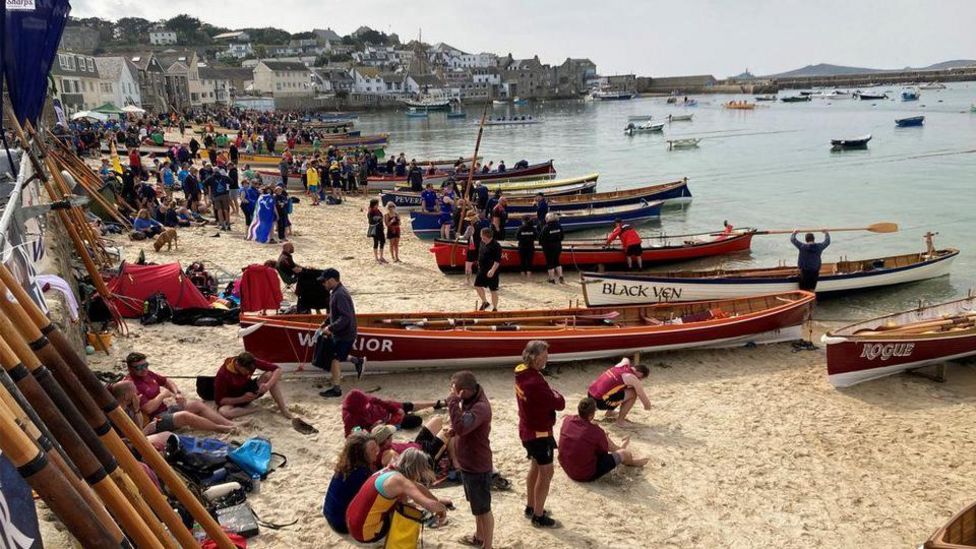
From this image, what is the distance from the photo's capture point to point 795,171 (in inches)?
1592

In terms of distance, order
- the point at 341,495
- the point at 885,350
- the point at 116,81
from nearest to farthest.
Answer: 1. the point at 341,495
2. the point at 885,350
3. the point at 116,81

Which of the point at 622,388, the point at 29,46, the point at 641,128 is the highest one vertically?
the point at 641,128

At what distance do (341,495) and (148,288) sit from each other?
685cm

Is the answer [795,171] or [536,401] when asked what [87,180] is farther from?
[795,171]

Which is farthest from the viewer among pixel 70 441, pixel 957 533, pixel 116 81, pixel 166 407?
pixel 116 81

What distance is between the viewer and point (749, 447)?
810 centimetres

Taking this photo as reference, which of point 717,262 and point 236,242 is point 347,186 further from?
point 717,262

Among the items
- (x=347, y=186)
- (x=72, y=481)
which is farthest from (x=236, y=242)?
(x=72, y=481)

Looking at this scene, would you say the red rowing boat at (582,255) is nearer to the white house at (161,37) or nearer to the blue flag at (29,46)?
the blue flag at (29,46)

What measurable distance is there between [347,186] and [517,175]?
26.1 feet

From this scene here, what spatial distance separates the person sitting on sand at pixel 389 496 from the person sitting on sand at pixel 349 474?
0.39 m

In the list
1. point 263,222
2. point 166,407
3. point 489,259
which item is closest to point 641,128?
point 263,222

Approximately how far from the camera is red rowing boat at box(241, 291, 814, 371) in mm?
9234

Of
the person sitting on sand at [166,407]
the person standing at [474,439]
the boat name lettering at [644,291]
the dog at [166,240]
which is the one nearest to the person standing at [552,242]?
the boat name lettering at [644,291]
